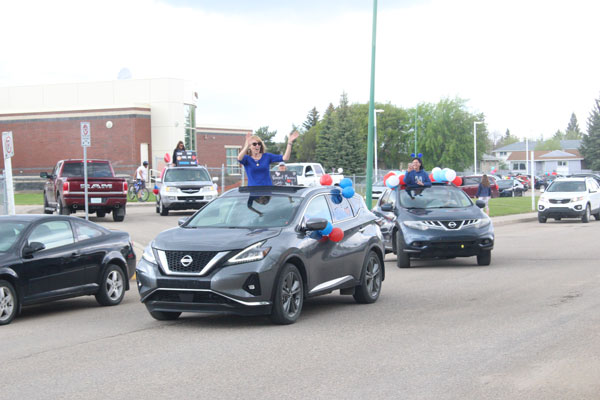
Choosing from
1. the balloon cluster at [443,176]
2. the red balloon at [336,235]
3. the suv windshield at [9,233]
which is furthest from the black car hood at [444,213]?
the suv windshield at [9,233]

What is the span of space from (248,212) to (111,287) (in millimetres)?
3053

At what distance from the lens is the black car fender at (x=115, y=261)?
12.0 meters

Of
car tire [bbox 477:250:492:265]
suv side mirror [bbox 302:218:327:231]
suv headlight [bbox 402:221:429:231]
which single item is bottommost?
car tire [bbox 477:250:492:265]

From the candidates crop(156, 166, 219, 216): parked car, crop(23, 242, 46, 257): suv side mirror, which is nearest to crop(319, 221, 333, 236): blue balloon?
crop(23, 242, 46, 257): suv side mirror

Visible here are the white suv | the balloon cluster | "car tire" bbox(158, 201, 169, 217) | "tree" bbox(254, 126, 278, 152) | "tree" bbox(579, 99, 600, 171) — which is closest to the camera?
the balloon cluster

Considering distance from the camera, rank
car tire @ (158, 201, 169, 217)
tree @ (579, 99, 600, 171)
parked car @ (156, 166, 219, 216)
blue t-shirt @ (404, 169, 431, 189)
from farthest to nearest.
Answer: tree @ (579, 99, 600, 171)
car tire @ (158, 201, 169, 217)
parked car @ (156, 166, 219, 216)
blue t-shirt @ (404, 169, 431, 189)

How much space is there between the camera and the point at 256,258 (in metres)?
9.12

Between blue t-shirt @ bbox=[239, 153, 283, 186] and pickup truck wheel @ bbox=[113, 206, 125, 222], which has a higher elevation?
blue t-shirt @ bbox=[239, 153, 283, 186]

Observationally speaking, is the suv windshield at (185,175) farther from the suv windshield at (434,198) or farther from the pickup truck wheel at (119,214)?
the suv windshield at (434,198)

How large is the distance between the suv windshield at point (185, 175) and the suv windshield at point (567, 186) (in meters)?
13.3

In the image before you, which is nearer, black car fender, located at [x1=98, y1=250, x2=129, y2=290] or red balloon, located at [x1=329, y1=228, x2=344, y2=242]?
red balloon, located at [x1=329, y1=228, x2=344, y2=242]

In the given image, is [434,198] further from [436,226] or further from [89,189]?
[89,189]

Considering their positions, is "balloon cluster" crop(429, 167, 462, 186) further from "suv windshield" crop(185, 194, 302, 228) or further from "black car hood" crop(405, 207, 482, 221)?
"suv windshield" crop(185, 194, 302, 228)

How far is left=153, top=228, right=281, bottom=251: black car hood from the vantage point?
9172 mm
